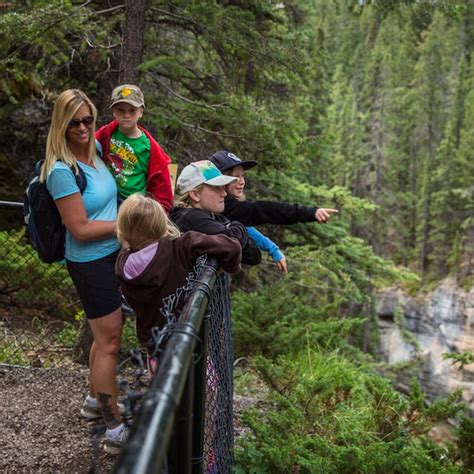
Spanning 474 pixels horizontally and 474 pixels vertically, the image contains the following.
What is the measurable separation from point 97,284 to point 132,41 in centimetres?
293

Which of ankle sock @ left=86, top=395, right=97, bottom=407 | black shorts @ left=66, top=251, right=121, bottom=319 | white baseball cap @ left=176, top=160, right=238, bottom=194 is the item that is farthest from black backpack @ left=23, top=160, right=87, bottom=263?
ankle sock @ left=86, top=395, right=97, bottom=407

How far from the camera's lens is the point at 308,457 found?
10.3 ft

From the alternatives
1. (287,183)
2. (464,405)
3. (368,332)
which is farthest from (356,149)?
(464,405)

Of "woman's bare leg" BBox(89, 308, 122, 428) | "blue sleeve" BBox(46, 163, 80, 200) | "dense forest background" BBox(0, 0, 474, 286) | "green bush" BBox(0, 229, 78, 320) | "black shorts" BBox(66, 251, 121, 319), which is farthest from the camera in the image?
"green bush" BBox(0, 229, 78, 320)

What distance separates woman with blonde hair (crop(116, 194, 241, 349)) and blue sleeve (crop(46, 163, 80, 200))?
486mm

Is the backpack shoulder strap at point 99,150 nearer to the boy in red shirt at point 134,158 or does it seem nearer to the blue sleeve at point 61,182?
the boy in red shirt at point 134,158

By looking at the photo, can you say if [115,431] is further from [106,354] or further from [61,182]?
[61,182]

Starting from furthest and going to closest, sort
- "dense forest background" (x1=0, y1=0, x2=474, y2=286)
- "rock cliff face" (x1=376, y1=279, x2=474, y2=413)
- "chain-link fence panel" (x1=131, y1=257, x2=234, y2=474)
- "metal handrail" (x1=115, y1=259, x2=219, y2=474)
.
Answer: "rock cliff face" (x1=376, y1=279, x2=474, y2=413)
"dense forest background" (x1=0, y1=0, x2=474, y2=286)
"chain-link fence panel" (x1=131, y1=257, x2=234, y2=474)
"metal handrail" (x1=115, y1=259, x2=219, y2=474)

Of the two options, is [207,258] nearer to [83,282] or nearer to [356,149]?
[83,282]

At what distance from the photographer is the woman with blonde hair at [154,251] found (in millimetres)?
2467

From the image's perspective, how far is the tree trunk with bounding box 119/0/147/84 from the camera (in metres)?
5.17

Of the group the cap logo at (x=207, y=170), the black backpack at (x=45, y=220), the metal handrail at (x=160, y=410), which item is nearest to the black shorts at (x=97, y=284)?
the black backpack at (x=45, y=220)

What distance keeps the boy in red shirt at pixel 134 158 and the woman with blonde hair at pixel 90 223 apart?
20 cm

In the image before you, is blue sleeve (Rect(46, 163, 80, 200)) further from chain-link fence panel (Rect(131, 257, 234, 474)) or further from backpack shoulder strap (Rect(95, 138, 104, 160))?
chain-link fence panel (Rect(131, 257, 234, 474))
